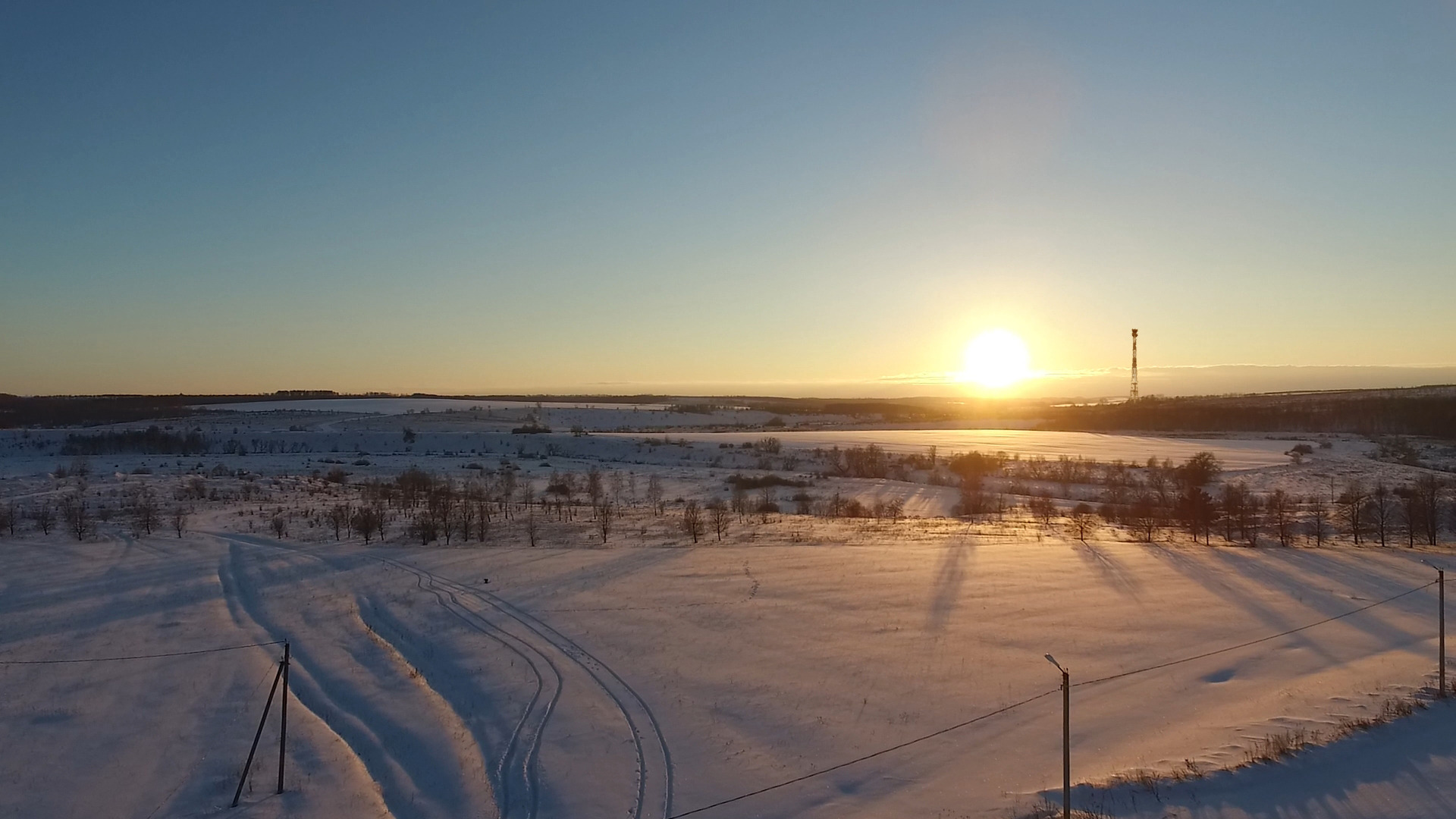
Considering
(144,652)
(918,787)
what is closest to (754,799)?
(918,787)

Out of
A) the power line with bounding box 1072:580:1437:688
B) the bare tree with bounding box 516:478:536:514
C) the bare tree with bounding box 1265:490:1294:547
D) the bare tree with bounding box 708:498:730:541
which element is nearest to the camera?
the power line with bounding box 1072:580:1437:688

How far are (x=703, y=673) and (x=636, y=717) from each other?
190 cm

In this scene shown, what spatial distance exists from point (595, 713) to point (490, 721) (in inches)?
54.0

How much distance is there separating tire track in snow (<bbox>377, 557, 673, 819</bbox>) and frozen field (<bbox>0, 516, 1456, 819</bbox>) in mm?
44

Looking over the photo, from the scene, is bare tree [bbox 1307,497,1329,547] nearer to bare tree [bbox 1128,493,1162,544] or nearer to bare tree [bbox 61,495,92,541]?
bare tree [bbox 1128,493,1162,544]

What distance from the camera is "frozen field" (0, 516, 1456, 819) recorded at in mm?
9164

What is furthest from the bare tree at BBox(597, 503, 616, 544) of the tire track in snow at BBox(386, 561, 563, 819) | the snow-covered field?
the tire track in snow at BBox(386, 561, 563, 819)

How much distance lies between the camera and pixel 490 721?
11148 millimetres

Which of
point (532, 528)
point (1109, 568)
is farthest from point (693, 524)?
point (1109, 568)

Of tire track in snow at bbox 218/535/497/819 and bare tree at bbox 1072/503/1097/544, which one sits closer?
tire track in snow at bbox 218/535/497/819

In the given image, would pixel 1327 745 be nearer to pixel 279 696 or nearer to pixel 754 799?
pixel 754 799

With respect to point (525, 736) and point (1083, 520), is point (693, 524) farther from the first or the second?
point (525, 736)

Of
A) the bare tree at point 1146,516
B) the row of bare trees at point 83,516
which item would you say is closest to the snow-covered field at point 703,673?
the row of bare trees at point 83,516

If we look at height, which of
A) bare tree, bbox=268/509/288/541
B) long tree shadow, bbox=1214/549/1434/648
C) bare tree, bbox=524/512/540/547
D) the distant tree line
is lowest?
long tree shadow, bbox=1214/549/1434/648
